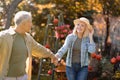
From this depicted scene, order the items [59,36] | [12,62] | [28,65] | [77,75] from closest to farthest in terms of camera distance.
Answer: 1. [12,62]
2. [28,65]
3. [77,75]
4. [59,36]

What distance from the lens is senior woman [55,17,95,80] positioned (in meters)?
6.28

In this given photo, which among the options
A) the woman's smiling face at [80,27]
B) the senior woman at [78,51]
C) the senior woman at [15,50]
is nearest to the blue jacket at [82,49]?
the senior woman at [78,51]

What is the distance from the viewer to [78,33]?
641 centimetres

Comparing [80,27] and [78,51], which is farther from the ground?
[80,27]

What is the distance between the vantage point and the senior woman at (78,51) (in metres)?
6.28

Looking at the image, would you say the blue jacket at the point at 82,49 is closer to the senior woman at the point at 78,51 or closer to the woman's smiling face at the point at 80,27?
the senior woman at the point at 78,51

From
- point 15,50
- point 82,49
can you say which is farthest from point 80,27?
point 15,50

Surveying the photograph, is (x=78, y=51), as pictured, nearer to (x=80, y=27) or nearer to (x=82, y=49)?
(x=82, y=49)

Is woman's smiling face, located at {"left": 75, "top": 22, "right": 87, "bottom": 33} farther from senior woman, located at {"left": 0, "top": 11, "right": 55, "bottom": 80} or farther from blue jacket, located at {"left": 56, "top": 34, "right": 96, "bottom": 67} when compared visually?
senior woman, located at {"left": 0, "top": 11, "right": 55, "bottom": 80}

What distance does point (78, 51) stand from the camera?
6328 millimetres

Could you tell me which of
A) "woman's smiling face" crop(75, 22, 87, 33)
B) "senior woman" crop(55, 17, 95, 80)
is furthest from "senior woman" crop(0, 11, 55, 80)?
"woman's smiling face" crop(75, 22, 87, 33)

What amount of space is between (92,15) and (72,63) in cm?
947

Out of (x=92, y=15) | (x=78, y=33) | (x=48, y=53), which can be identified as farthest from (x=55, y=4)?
(x=48, y=53)

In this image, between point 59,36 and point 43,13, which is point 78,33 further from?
point 43,13
